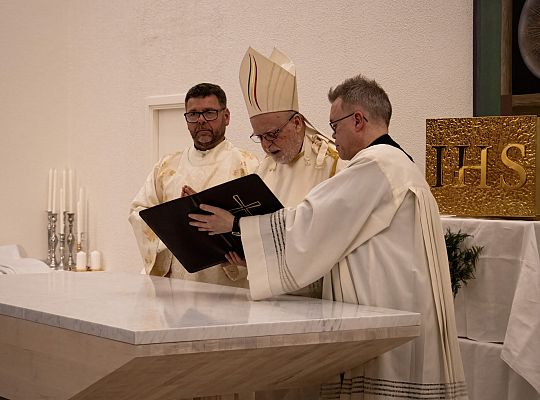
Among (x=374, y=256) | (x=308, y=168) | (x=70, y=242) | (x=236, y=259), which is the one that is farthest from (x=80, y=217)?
(x=374, y=256)

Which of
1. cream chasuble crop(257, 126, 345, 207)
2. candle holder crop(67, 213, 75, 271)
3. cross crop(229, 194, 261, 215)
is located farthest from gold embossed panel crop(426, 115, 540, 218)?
candle holder crop(67, 213, 75, 271)

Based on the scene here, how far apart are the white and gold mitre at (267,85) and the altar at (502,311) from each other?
100 cm

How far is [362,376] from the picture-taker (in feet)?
10.6

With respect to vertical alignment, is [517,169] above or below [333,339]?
above

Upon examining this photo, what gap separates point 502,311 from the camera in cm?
417

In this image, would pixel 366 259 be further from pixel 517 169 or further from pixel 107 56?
pixel 107 56

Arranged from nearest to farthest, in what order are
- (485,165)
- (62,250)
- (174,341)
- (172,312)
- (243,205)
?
(174,341) → (172,312) → (243,205) → (485,165) → (62,250)

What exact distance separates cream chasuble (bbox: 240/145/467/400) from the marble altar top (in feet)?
0.45

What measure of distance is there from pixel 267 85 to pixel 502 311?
4.87 ft

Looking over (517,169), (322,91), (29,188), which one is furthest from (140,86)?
(517,169)

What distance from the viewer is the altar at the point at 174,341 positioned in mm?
2430

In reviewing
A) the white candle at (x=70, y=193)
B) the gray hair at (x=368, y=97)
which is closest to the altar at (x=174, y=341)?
the gray hair at (x=368, y=97)

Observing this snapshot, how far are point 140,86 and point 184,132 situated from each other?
61 centimetres

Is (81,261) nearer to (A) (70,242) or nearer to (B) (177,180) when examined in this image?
(A) (70,242)
